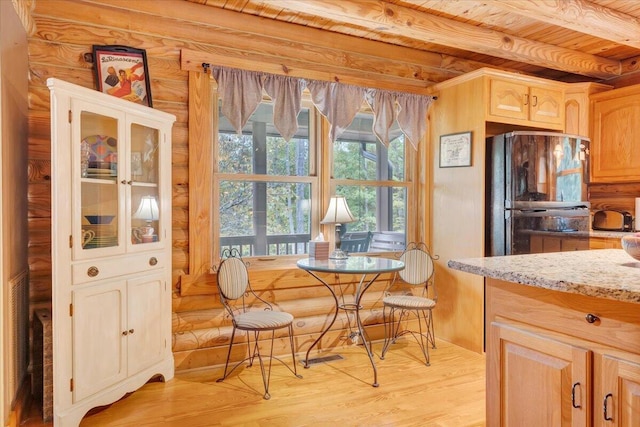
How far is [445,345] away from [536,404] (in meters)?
2.22

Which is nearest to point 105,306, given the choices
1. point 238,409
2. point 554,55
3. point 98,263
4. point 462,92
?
point 98,263

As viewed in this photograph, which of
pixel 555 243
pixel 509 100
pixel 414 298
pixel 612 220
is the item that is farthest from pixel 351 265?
pixel 612 220

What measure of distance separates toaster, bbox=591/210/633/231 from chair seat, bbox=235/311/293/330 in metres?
3.30

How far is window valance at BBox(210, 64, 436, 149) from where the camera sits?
3.17 meters

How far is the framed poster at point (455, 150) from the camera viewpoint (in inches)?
144

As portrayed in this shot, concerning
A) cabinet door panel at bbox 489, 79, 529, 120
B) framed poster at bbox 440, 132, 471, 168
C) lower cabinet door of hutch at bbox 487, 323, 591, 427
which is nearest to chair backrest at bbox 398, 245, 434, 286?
framed poster at bbox 440, 132, 471, 168

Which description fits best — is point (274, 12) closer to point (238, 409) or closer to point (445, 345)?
point (238, 409)

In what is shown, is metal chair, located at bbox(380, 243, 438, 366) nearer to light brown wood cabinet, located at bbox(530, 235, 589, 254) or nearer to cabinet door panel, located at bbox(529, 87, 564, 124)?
light brown wood cabinet, located at bbox(530, 235, 589, 254)

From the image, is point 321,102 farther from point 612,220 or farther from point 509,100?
point 612,220

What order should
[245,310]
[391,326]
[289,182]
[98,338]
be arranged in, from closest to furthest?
[98,338]
[245,310]
[289,182]
[391,326]

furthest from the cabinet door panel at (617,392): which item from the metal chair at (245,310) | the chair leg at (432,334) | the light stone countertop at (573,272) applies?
the chair leg at (432,334)

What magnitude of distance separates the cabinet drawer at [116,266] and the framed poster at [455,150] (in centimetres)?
245

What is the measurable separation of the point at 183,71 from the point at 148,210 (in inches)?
40.7

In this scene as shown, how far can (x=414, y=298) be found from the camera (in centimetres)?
350
